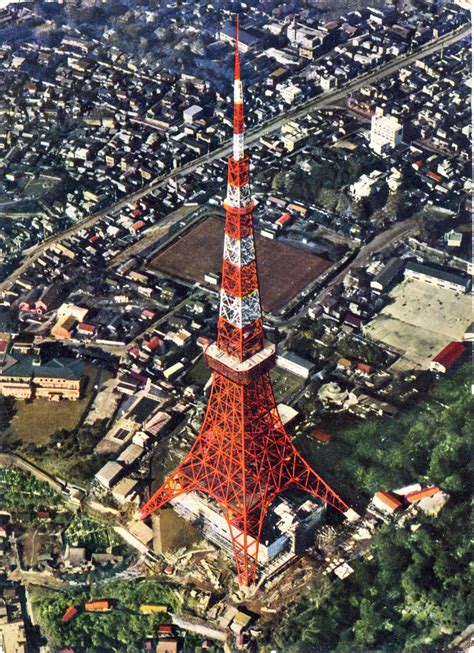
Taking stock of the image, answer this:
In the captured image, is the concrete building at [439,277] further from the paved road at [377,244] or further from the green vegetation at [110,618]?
the green vegetation at [110,618]

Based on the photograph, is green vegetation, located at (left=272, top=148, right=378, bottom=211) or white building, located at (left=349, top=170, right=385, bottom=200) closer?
white building, located at (left=349, top=170, right=385, bottom=200)

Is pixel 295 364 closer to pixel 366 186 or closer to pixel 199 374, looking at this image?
pixel 199 374

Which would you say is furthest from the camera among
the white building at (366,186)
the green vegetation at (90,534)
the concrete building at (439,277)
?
the white building at (366,186)

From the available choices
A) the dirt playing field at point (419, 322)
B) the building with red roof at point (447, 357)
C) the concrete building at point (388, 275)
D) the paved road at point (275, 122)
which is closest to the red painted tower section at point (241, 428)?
the building with red roof at point (447, 357)

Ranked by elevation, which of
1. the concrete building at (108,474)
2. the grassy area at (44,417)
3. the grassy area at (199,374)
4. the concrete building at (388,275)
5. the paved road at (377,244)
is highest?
the concrete building at (388,275)

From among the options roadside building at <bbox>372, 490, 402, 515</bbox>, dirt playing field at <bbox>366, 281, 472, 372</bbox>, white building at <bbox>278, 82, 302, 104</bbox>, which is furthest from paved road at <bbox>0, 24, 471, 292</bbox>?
roadside building at <bbox>372, 490, 402, 515</bbox>

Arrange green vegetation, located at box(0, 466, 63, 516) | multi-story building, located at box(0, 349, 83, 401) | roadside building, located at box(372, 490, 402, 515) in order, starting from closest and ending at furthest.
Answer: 1. roadside building, located at box(372, 490, 402, 515)
2. green vegetation, located at box(0, 466, 63, 516)
3. multi-story building, located at box(0, 349, 83, 401)

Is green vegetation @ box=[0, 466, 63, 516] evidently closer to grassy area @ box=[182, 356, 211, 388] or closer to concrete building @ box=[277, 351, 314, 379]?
grassy area @ box=[182, 356, 211, 388]
